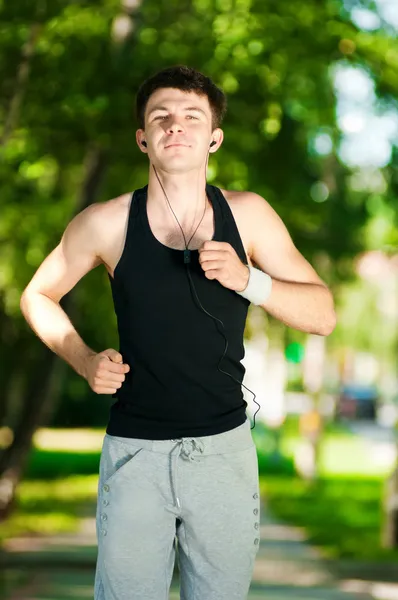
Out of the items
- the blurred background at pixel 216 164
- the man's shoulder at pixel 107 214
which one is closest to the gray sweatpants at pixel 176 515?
the man's shoulder at pixel 107 214

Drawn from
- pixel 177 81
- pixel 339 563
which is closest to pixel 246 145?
pixel 339 563

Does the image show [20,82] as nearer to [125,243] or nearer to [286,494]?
[125,243]

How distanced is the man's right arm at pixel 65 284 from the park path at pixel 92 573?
18.3 ft

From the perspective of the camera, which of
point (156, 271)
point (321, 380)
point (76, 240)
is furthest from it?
point (321, 380)

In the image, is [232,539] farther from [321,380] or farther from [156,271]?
[321,380]

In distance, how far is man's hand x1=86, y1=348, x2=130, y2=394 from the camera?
3.16m

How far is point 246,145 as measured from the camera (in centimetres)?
1017

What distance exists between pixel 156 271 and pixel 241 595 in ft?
2.91

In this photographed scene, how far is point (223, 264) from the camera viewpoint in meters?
3.07

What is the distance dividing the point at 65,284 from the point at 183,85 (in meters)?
0.64

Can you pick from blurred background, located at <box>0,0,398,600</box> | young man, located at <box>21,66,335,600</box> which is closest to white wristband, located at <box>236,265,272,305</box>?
young man, located at <box>21,66,335,600</box>

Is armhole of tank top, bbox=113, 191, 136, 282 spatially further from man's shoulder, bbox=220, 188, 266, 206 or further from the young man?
man's shoulder, bbox=220, 188, 266, 206

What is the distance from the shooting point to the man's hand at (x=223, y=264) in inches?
120

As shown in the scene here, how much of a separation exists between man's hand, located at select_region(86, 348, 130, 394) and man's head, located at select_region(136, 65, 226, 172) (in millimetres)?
534
